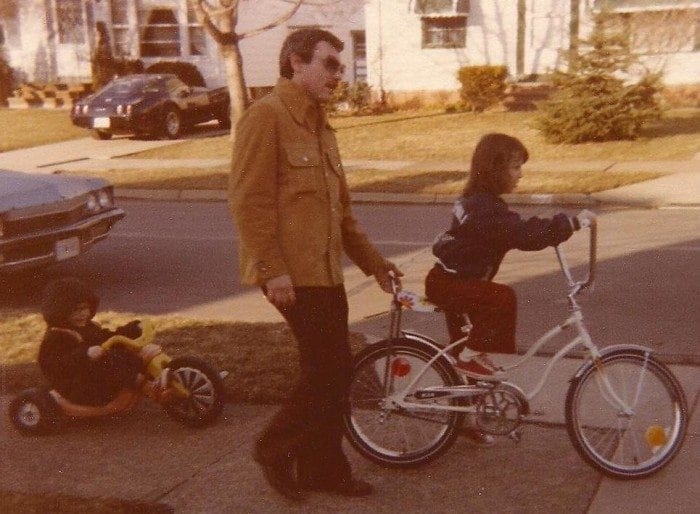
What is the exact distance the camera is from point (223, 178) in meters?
16.4

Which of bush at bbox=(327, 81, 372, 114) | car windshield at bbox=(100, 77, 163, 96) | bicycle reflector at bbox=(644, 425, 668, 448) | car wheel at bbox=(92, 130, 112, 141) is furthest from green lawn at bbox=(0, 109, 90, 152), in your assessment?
bicycle reflector at bbox=(644, 425, 668, 448)

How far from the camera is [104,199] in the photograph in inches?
375

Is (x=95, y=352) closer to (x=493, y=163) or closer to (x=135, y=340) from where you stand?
(x=135, y=340)

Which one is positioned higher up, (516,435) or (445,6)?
(445,6)

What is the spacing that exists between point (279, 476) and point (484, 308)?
116 cm

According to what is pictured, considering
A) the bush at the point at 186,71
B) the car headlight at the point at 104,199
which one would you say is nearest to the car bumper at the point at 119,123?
the bush at the point at 186,71

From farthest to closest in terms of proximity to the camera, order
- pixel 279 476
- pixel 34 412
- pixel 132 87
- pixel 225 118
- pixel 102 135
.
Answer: pixel 225 118, pixel 132 87, pixel 102 135, pixel 34 412, pixel 279 476

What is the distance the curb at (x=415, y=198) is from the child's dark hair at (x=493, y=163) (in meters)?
8.55

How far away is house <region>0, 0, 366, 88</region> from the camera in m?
31.3

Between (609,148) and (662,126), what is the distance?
359cm

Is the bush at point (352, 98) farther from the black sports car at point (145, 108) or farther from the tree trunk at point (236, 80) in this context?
the tree trunk at point (236, 80)

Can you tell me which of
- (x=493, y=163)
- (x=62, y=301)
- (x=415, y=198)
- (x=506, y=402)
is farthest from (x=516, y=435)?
(x=415, y=198)

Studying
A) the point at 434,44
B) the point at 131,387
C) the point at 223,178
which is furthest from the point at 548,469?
the point at 434,44

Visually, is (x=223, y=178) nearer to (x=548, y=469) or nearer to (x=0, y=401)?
(x=0, y=401)
